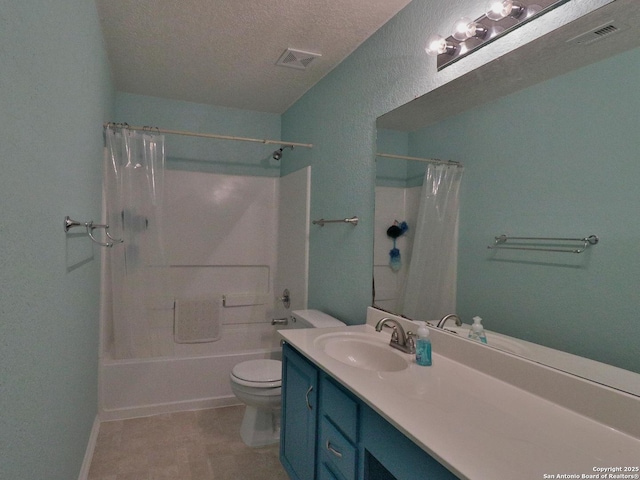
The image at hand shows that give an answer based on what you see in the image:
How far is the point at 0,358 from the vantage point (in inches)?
33.1

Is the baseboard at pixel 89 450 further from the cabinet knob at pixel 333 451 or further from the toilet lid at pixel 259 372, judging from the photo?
the cabinet knob at pixel 333 451

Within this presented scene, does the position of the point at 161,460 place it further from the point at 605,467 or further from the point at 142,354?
the point at 605,467

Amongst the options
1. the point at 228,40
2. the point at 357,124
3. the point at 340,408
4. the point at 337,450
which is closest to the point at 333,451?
the point at 337,450

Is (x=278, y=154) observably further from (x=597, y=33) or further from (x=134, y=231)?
(x=597, y=33)

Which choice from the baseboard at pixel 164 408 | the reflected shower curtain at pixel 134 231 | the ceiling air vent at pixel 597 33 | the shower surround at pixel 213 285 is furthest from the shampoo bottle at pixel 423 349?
the baseboard at pixel 164 408

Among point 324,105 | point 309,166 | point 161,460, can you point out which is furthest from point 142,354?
point 324,105

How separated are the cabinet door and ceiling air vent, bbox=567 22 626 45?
142 cm

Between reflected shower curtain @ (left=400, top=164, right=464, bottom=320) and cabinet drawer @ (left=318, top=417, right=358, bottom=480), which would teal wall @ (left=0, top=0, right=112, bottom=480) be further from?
reflected shower curtain @ (left=400, top=164, right=464, bottom=320)

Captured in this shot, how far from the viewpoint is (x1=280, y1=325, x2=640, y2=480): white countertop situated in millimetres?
792

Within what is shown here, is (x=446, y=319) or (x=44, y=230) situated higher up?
(x=44, y=230)

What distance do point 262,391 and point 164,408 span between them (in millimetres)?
1070

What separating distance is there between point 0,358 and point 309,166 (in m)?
2.25

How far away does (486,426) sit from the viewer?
95cm

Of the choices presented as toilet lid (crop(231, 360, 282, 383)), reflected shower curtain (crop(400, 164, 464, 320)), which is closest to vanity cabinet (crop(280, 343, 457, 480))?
toilet lid (crop(231, 360, 282, 383))
